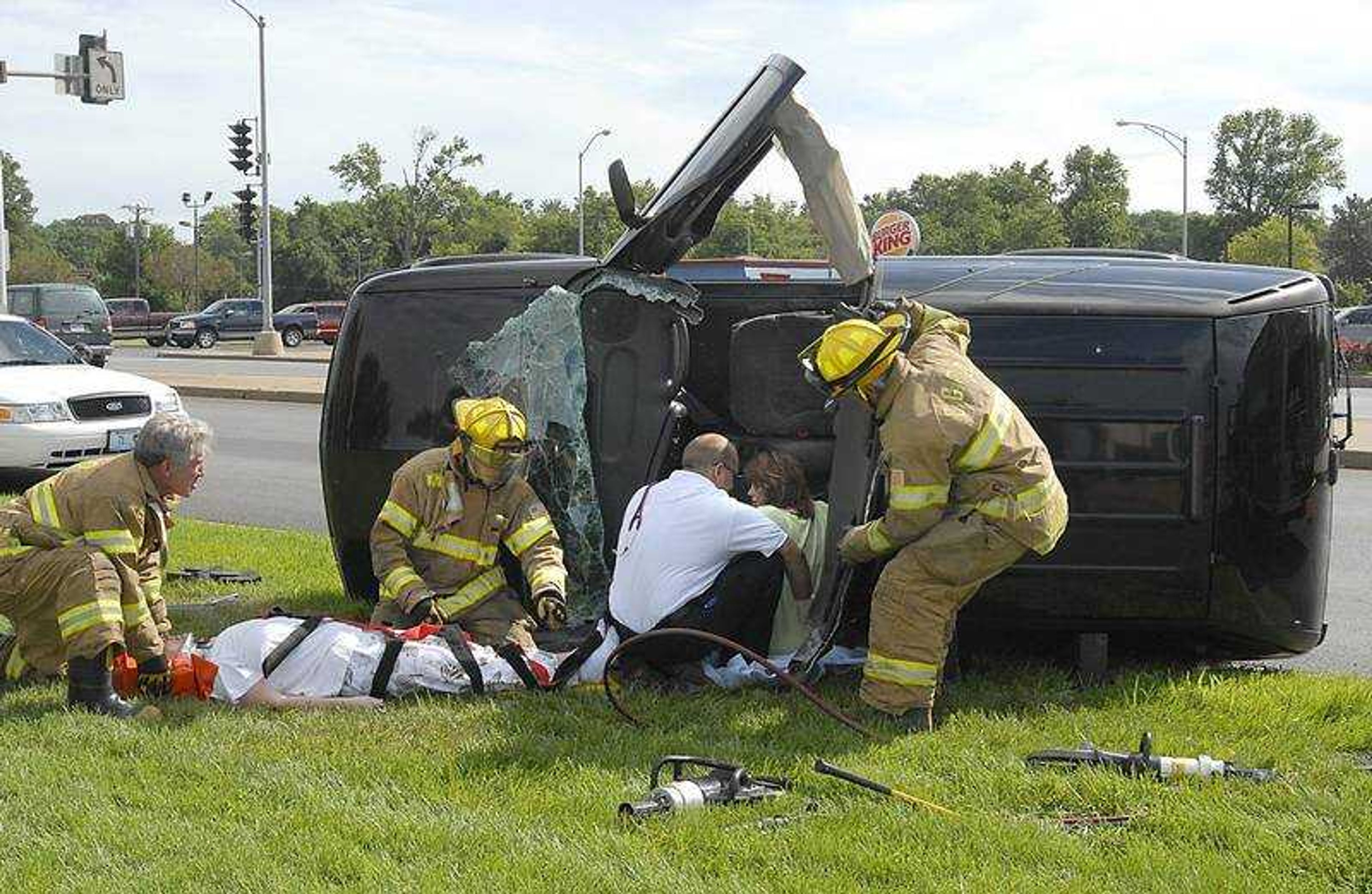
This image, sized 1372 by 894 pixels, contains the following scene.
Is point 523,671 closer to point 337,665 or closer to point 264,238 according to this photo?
point 337,665

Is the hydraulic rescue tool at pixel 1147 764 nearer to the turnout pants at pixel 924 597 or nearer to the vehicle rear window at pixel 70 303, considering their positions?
the turnout pants at pixel 924 597

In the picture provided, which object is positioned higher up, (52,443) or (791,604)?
(52,443)

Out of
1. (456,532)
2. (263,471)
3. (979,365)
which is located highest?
(979,365)

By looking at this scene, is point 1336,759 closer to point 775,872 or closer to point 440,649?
point 775,872

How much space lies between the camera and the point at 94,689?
17.1ft

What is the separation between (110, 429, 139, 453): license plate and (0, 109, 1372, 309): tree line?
146ft

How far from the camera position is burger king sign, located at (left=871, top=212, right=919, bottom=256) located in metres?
13.5

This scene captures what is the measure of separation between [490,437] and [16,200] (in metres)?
114

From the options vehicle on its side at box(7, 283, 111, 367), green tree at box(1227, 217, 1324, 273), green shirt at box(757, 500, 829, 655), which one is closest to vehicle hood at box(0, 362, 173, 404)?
green shirt at box(757, 500, 829, 655)

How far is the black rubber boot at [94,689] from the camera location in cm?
520

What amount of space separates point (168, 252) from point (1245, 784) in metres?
81.8

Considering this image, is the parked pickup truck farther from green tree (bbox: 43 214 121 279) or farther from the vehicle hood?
the vehicle hood

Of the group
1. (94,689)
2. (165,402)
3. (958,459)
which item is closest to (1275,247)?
(165,402)

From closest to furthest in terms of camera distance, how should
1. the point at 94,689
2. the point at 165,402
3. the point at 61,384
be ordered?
1. the point at 94,689
2. the point at 61,384
3. the point at 165,402
